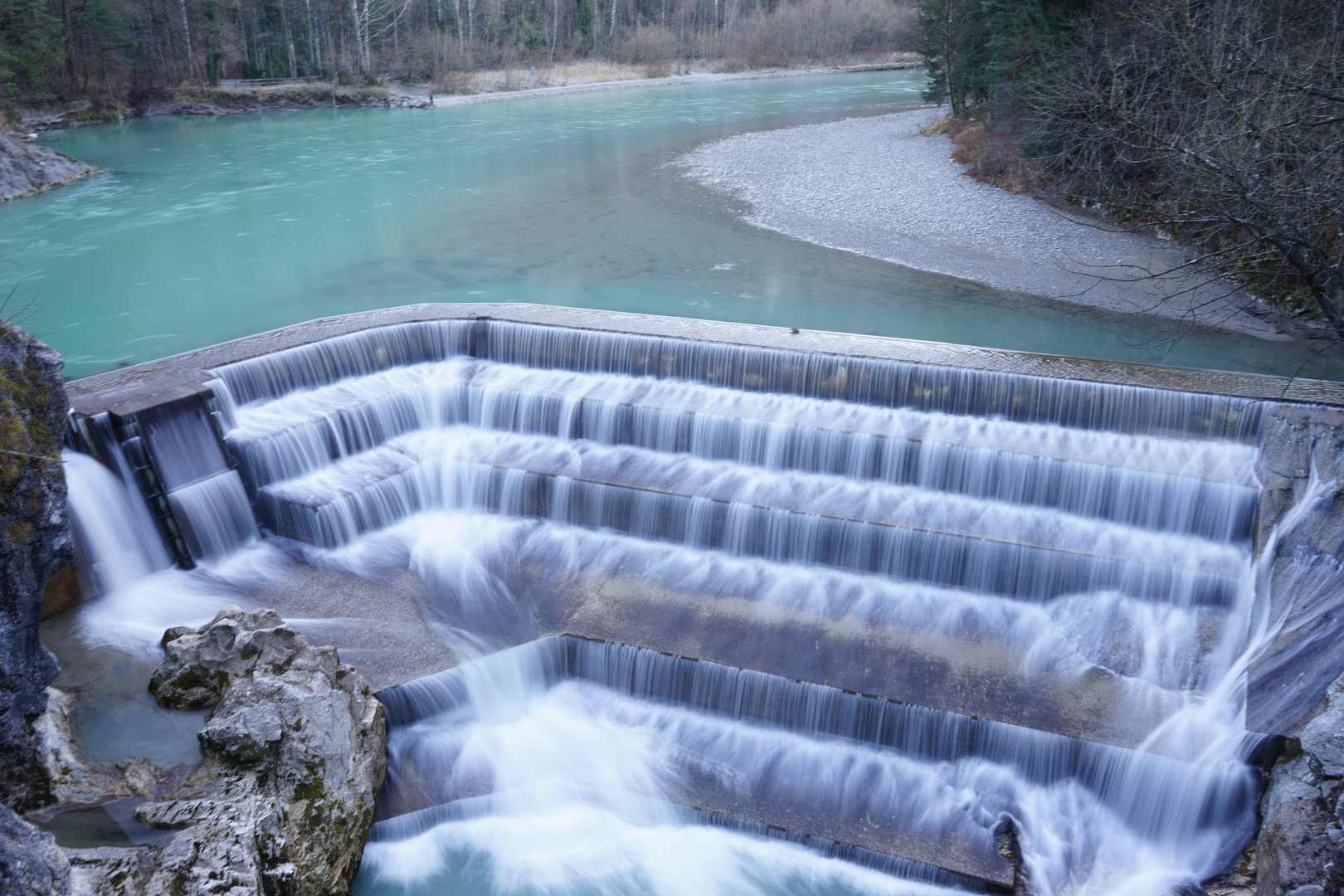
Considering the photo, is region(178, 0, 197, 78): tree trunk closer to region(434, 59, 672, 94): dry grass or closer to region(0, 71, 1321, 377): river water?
region(434, 59, 672, 94): dry grass

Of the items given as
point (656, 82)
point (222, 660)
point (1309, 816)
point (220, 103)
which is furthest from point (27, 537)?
point (656, 82)

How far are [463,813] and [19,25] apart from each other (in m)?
39.8

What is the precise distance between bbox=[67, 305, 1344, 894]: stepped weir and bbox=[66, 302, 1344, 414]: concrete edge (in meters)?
0.07

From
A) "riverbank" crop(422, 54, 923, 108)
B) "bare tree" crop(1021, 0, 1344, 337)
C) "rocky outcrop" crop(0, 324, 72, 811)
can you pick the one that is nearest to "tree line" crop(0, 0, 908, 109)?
"riverbank" crop(422, 54, 923, 108)

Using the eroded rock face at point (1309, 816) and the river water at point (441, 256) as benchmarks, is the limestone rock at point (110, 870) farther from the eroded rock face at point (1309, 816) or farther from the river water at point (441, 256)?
the river water at point (441, 256)

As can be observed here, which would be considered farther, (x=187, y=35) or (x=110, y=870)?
(x=187, y=35)

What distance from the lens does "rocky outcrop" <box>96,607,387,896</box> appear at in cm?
481

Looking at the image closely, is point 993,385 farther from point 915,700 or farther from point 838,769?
point 838,769

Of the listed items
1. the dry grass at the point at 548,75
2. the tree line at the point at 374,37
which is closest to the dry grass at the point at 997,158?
the tree line at the point at 374,37

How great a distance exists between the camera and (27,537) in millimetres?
6023

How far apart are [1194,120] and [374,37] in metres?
50.0

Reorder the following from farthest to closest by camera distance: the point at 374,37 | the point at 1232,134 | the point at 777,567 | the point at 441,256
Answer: the point at 374,37
the point at 441,256
the point at 777,567
the point at 1232,134

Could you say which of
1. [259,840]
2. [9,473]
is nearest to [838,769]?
[259,840]

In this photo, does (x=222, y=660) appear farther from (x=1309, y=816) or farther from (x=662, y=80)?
(x=662, y=80)
